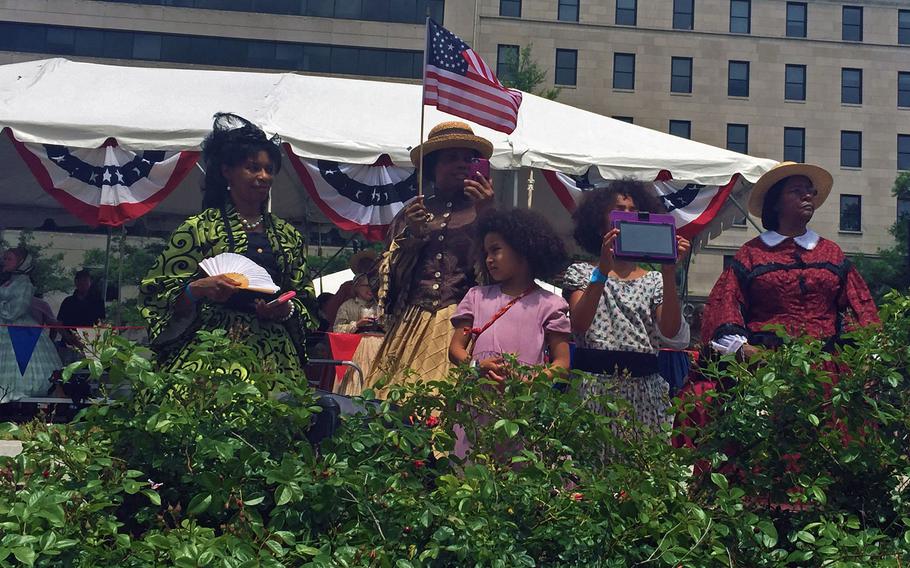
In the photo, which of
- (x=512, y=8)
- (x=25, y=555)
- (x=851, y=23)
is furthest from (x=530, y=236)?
(x=851, y=23)

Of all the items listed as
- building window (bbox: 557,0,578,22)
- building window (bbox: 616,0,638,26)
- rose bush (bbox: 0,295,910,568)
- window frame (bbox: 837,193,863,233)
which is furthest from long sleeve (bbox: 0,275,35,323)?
window frame (bbox: 837,193,863,233)

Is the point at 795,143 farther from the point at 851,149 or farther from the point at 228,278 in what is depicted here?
the point at 228,278

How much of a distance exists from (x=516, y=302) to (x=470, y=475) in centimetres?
182

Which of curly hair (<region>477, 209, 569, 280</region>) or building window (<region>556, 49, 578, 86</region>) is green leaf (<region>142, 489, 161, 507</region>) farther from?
building window (<region>556, 49, 578, 86</region>)

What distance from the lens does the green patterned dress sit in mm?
4363

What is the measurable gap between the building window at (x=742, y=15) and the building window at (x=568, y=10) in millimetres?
8176

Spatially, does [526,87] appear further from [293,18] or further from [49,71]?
[49,71]

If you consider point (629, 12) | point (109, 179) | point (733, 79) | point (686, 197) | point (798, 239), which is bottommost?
point (798, 239)

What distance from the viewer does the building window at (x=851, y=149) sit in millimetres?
52094

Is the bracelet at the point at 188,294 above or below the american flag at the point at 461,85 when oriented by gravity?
below

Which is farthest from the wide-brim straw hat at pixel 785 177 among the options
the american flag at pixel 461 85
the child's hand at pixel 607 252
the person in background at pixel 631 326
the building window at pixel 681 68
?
the building window at pixel 681 68

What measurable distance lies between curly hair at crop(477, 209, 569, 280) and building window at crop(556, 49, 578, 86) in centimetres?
4892

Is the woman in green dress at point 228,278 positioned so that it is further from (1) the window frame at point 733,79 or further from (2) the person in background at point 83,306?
(1) the window frame at point 733,79

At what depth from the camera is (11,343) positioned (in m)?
10.6
